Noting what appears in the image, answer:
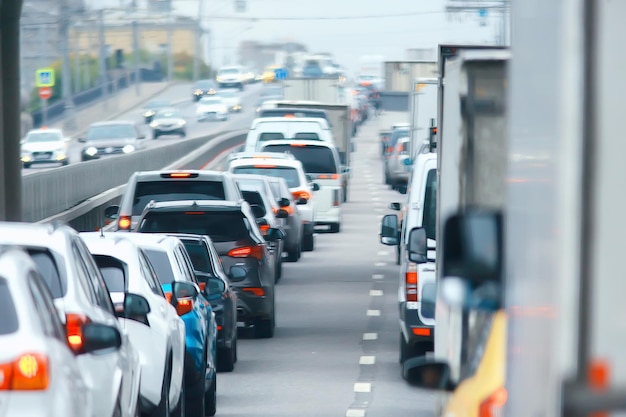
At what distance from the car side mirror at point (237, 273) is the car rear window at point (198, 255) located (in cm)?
132

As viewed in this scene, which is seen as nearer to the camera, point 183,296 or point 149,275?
point 149,275

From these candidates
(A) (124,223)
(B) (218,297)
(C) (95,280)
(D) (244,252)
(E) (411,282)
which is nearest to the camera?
(C) (95,280)

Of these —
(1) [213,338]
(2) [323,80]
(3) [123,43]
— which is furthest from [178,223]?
(3) [123,43]

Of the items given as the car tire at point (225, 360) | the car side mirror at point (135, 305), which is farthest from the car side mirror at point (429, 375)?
the car tire at point (225, 360)

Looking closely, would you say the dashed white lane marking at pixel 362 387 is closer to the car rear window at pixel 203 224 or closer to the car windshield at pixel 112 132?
the car rear window at pixel 203 224

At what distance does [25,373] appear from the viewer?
6273 mm

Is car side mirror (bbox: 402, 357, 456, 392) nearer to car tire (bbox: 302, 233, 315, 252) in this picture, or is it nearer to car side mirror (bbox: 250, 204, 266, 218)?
car side mirror (bbox: 250, 204, 266, 218)

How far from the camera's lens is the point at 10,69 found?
2089cm

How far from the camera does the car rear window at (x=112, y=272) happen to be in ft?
35.8

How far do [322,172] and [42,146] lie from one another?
2943 centimetres

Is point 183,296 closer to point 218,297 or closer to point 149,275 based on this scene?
point 149,275

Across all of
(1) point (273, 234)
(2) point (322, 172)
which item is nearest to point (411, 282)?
(1) point (273, 234)

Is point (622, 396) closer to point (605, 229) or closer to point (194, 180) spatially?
point (605, 229)

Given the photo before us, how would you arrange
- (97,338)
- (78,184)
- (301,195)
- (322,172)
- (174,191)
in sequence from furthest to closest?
1. (322,172)
2. (78,184)
3. (301,195)
4. (174,191)
5. (97,338)
